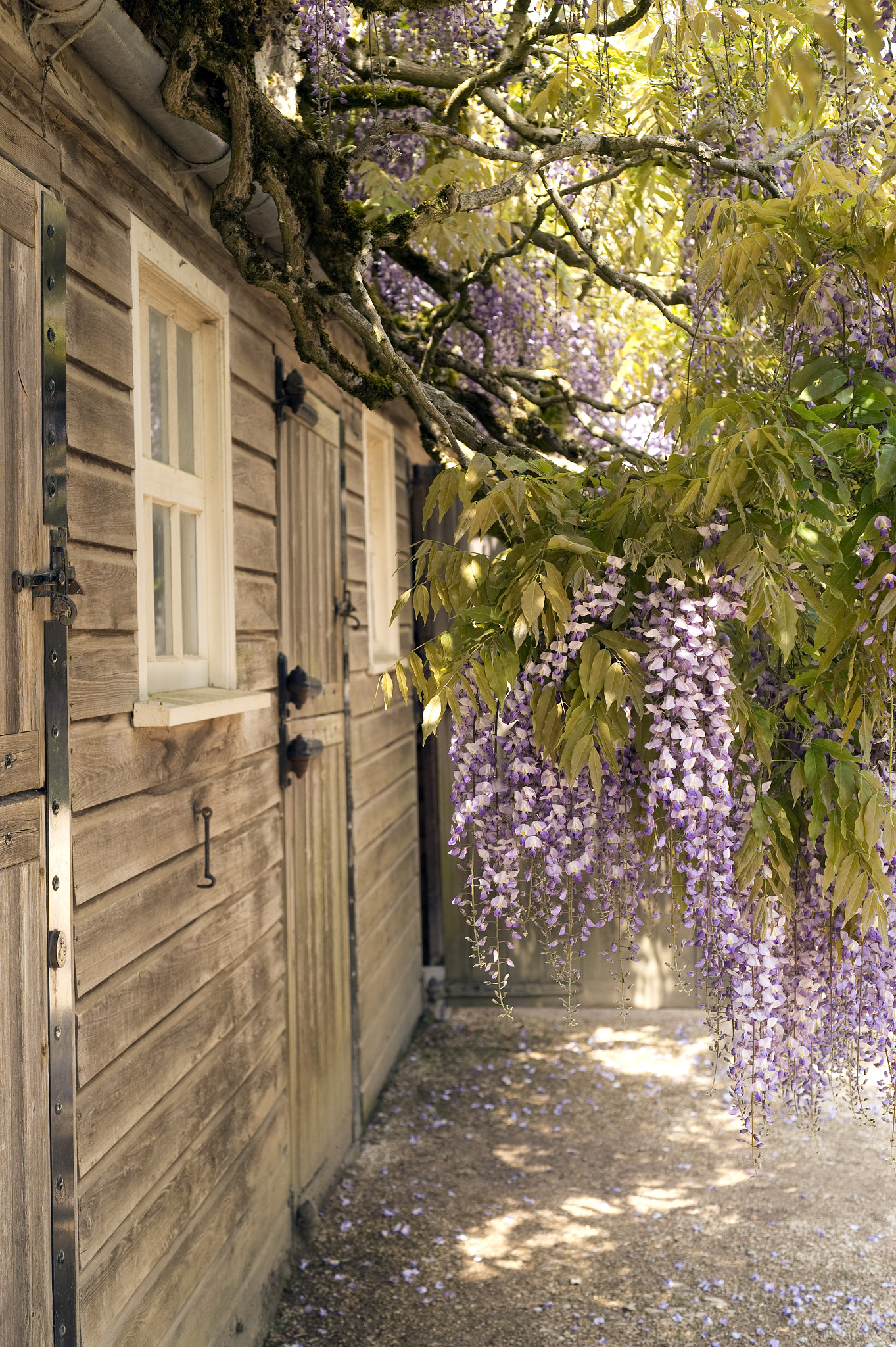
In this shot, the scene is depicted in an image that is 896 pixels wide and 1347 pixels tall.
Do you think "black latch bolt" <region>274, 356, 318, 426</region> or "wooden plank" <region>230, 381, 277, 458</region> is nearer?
"wooden plank" <region>230, 381, 277, 458</region>

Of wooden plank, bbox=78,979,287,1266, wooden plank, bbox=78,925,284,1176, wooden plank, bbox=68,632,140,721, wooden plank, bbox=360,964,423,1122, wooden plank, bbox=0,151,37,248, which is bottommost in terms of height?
wooden plank, bbox=360,964,423,1122

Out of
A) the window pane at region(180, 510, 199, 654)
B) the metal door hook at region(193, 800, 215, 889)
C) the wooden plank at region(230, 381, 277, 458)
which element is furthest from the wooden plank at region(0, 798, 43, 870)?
the wooden plank at region(230, 381, 277, 458)

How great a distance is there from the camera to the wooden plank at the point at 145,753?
5.98 ft

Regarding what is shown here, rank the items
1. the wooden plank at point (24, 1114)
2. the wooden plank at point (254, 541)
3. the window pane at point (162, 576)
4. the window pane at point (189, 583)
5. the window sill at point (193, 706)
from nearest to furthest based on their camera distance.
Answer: the wooden plank at point (24, 1114)
the window sill at point (193, 706)
the window pane at point (162, 576)
the window pane at point (189, 583)
the wooden plank at point (254, 541)

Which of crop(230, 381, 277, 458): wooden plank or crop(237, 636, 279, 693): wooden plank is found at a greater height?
crop(230, 381, 277, 458): wooden plank

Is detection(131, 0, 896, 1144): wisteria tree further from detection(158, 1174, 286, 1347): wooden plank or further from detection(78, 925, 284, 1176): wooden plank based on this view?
detection(158, 1174, 286, 1347): wooden plank

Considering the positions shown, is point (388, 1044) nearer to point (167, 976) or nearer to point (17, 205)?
point (167, 976)

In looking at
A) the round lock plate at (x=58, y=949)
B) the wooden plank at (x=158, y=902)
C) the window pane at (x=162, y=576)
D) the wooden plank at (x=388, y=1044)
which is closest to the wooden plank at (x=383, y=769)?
the wooden plank at (x=388, y=1044)

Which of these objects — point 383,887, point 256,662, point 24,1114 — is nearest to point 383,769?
point 383,887

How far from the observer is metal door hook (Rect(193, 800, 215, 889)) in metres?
2.34

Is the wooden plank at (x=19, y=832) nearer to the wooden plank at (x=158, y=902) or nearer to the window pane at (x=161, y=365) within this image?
the wooden plank at (x=158, y=902)

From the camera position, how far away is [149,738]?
2.13 meters

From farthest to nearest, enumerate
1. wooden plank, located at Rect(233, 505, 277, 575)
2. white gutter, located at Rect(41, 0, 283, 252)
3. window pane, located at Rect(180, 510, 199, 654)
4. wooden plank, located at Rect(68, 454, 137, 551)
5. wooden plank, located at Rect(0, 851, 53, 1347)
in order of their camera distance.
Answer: wooden plank, located at Rect(233, 505, 277, 575) < window pane, located at Rect(180, 510, 199, 654) < wooden plank, located at Rect(68, 454, 137, 551) < white gutter, located at Rect(41, 0, 283, 252) < wooden plank, located at Rect(0, 851, 53, 1347)

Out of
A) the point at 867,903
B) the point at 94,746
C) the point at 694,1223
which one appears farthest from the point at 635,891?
the point at 694,1223
